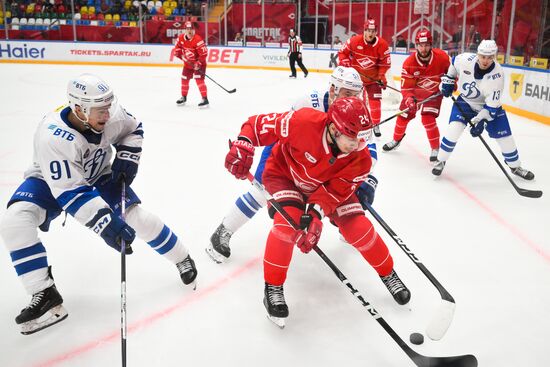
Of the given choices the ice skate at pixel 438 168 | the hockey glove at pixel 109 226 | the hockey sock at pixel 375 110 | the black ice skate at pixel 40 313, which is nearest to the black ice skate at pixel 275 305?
the hockey glove at pixel 109 226

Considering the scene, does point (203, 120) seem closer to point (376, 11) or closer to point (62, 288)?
point (62, 288)

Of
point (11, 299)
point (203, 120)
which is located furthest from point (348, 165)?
point (203, 120)

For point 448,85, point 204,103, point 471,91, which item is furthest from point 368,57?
point 204,103

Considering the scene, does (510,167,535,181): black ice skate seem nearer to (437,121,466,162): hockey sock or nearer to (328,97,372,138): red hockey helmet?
(437,121,466,162): hockey sock

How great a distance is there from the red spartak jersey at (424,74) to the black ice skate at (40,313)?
3603mm

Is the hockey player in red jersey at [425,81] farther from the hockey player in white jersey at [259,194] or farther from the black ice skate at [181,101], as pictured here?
the black ice skate at [181,101]

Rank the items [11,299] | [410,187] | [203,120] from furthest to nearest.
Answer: [203,120]
[410,187]
[11,299]

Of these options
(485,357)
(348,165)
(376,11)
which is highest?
(376,11)

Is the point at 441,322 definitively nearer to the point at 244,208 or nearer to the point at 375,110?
the point at 244,208

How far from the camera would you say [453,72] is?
4211mm

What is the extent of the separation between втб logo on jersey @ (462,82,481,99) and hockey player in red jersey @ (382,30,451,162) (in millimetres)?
400

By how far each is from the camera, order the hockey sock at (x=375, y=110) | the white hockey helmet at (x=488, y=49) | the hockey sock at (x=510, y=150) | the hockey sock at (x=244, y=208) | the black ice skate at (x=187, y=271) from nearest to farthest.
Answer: the black ice skate at (x=187, y=271) < the hockey sock at (x=244, y=208) < the white hockey helmet at (x=488, y=49) < the hockey sock at (x=510, y=150) < the hockey sock at (x=375, y=110)

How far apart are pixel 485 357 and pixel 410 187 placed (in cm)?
213

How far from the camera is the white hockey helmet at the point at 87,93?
2018mm
